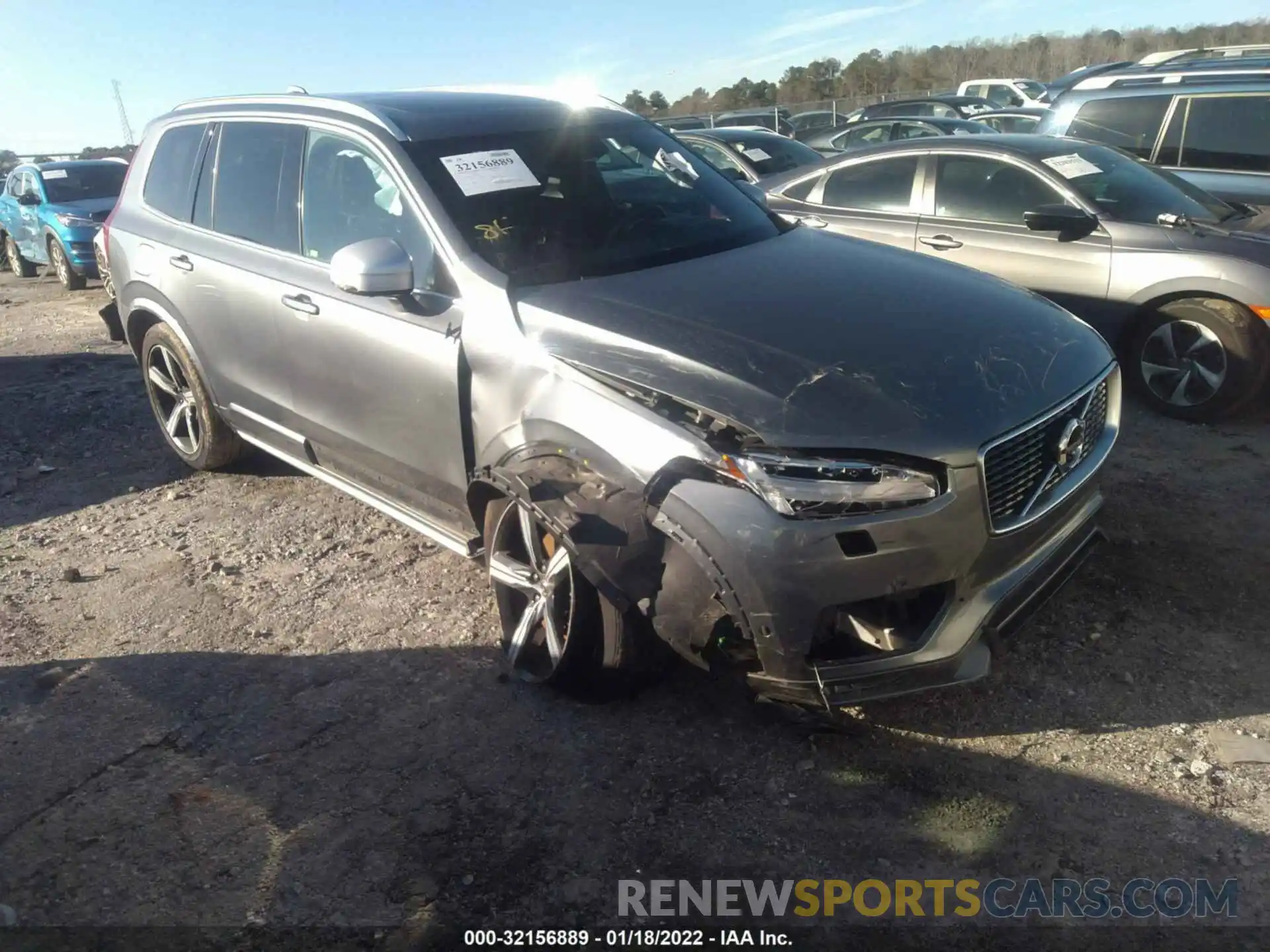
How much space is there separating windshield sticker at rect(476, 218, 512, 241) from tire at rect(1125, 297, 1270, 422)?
13.1ft

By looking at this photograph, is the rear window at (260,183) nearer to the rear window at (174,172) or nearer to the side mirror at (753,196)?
the rear window at (174,172)

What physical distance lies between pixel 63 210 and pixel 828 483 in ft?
43.9

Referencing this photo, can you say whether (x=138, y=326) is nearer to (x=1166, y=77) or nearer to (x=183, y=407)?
(x=183, y=407)

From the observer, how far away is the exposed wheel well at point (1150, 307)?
545 cm

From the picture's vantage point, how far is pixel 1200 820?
106 inches

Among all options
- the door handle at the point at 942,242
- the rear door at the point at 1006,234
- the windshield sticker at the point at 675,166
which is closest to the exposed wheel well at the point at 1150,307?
the rear door at the point at 1006,234

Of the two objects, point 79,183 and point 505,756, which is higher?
point 79,183

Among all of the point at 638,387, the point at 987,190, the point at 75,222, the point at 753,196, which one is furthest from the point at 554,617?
the point at 75,222

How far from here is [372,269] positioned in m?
3.35

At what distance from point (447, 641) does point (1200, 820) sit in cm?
255

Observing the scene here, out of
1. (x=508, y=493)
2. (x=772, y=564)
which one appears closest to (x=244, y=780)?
(x=508, y=493)

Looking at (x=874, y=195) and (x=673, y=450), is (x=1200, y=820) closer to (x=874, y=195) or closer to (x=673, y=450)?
(x=673, y=450)

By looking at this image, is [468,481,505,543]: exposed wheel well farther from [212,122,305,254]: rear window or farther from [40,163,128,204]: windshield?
[40,163,128,204]: windshield

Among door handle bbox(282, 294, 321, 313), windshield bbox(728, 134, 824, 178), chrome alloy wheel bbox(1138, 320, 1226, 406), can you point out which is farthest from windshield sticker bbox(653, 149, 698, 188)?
windshield bbox(728, 134, 824, 178)
